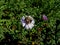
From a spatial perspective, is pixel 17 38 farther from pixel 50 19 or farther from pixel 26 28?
pixel 50 19

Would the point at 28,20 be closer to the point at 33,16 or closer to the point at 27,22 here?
the point at 27,22

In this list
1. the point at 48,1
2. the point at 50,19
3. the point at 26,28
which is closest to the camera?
the point at 26,28

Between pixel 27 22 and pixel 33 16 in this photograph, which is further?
pixel 33 16

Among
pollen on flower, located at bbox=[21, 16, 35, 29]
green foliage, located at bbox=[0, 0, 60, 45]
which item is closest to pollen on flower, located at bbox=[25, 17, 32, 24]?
pollen on flower, located at bbox=[21, 16, 35, 29]

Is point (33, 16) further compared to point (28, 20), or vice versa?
point (33, 16)

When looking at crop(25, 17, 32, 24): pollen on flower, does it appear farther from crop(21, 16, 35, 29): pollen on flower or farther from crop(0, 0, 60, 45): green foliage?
crop(0, 0, 60, 45): green foliage

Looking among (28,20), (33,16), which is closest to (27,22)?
(28,20)

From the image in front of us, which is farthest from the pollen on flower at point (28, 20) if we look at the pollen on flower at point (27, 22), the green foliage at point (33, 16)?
the green foliage at point (33, 16)

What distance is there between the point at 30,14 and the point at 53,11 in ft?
1.60

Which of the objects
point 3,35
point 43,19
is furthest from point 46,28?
point 3,35

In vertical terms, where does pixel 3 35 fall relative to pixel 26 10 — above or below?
below

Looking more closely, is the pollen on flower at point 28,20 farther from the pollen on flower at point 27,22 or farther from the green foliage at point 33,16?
the green foliage at point 33,16

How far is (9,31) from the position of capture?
4.16 m

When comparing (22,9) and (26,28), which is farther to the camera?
(22,9)
